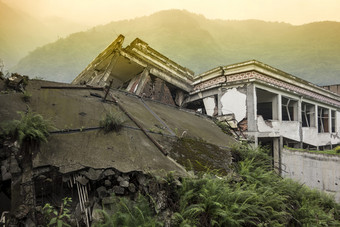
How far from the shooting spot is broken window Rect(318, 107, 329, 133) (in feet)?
51.1

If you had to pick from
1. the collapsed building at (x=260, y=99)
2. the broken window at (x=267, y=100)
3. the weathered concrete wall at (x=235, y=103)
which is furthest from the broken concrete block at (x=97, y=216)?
the broken window at (x=267, y=100)

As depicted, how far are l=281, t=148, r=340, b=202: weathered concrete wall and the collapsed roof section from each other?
738cm

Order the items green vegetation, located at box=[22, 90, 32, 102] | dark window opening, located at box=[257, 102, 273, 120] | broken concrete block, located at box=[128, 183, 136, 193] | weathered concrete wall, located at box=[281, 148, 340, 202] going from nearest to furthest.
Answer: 1. broken concrete block, located at box=[128, 183, 136, 193]
2. green vegetation, located at box=[22, 90, 32, 102]
3. weathered concrete wall, located at box=[281, 148, 340, 202]
4. dark window opening, located at box=[257, 102, 273, 120]

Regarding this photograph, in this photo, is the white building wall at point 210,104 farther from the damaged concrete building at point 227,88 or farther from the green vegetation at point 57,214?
the green vegetation at point 57,214

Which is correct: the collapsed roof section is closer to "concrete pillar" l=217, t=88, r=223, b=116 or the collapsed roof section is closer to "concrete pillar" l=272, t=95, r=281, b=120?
"concrete pillar" l=217, t=88, r=223, b=116

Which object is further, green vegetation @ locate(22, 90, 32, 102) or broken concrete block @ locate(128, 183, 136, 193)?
green vegetation @ locate(22, 90, 32, 102)

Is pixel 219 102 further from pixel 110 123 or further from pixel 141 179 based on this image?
pixel 141 179

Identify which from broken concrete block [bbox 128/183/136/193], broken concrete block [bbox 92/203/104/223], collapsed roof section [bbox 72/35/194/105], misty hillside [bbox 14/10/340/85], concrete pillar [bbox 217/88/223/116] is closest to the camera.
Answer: broken concrete block [bbox 92/203/104/223]

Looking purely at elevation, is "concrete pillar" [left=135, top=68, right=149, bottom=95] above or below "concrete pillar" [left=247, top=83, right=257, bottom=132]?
above

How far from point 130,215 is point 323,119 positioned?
20079mm

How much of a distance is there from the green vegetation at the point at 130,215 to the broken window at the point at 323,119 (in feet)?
60.7

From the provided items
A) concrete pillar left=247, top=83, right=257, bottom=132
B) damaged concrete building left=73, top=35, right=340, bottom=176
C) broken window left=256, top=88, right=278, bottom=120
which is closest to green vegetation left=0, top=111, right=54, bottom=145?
damaged concrete building left=73, top=35, right=340, bottom=176

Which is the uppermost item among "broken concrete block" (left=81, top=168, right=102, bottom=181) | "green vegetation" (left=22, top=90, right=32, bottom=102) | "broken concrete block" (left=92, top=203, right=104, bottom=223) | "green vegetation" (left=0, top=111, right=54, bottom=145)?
"green vegetation" (left=22, top=90, right=32, bottom=102)

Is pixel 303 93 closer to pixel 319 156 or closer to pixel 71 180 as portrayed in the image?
pixel 319 156
